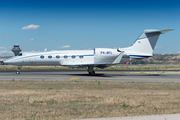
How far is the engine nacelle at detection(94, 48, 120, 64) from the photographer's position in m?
28.5

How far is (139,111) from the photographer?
8219 mm

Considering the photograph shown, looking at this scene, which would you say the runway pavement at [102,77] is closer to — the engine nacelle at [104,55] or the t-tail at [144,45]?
the engine nacelle at [104,55]

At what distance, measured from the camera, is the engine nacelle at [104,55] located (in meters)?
28.5

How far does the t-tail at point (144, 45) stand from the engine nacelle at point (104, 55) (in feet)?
6.19

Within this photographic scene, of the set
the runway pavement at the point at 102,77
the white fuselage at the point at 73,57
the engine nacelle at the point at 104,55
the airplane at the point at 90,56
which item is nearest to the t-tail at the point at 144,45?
the airplane at the point at 90,56

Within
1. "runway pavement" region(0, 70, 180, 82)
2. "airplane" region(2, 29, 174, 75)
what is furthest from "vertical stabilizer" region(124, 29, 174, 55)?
"runway pavement" region(0, 70, 180, 82)

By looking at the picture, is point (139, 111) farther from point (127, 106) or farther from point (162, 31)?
point (162, 31)

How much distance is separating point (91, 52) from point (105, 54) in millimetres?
2048

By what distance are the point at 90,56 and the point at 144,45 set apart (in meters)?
8.05

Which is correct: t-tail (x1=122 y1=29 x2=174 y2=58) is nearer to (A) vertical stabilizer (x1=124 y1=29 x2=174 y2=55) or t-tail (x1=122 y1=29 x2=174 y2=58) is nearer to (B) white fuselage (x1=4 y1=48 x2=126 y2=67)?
(A) vertical stabilizer (x1=124 y1=29 x2=174 y2=55)

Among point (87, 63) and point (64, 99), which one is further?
point (87, 63)

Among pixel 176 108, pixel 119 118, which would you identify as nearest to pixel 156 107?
pixel 176 108

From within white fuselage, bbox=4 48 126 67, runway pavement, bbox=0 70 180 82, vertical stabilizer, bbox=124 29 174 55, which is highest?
vertical stabilizer, bbox=124 29 174 55

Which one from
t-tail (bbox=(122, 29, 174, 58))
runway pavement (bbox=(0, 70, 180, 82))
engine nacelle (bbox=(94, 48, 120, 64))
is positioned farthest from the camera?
t-tail (bbox=(122, 29, 174, 58))
